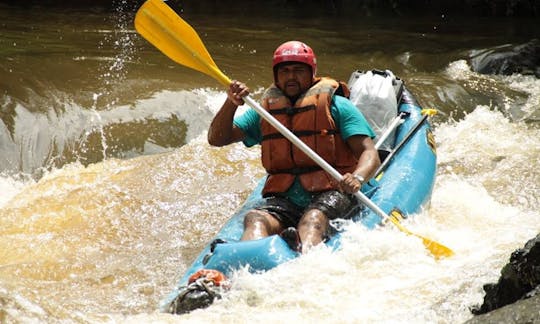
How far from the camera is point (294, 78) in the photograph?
3.98 m

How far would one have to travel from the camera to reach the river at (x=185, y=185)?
10.2 feet

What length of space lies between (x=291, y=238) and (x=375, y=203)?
0.88 meters

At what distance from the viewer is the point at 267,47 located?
9.30 metres

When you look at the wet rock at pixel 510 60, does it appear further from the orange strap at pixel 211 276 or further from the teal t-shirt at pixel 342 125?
the orange strap at pixel 211 276

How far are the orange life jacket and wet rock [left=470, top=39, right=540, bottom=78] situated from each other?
4950 millimetres

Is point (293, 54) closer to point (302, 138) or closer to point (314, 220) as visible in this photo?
point (302, 138)

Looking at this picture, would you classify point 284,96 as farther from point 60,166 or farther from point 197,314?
point 60,166

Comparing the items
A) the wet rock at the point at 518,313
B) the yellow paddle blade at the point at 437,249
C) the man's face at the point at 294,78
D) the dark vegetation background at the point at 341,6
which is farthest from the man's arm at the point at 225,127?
the dark vegetation background at the point at 341,6

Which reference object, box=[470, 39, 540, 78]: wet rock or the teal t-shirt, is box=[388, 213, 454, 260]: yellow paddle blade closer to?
the teal t-shirt

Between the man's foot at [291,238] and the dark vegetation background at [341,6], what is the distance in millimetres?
9549

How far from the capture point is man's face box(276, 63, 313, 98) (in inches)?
156

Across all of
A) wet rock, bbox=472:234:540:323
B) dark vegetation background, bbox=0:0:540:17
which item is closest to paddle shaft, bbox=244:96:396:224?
wet rock, bbox=472:234:540:323

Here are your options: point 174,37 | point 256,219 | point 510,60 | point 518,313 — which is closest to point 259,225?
point 256,219

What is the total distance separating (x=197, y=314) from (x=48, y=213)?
2270 millimetres
